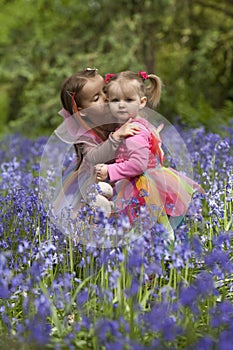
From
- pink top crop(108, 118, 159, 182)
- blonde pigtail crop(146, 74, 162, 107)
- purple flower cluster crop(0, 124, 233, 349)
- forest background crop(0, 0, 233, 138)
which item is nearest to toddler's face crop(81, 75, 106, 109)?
blonde pigtail crop(146, 74, 162, 107)

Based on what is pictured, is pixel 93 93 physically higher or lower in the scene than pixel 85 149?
higher

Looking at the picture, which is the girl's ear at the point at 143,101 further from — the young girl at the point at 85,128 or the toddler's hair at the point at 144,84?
the young girl at the point at 85,128

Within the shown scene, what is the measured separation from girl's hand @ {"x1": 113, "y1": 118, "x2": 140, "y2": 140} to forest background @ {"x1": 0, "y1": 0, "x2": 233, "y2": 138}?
6.21m

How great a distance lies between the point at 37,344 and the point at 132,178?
158 cm

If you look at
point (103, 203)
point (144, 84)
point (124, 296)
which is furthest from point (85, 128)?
point (124, 296)

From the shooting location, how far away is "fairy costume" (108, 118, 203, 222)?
370cm

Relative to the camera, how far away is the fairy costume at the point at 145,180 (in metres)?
3.70

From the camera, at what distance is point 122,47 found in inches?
420

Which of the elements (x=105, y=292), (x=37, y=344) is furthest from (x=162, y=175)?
(x=37, y=344)

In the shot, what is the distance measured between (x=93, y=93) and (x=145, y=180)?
0.70 m

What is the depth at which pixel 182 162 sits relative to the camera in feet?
16.7

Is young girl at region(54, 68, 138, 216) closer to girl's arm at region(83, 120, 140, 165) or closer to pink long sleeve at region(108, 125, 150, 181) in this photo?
girl's arm at region(83, 120, 140, 165)

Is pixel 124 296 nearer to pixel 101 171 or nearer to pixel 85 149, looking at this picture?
pixel 101 171

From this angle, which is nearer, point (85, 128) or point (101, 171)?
point (101, 171)
